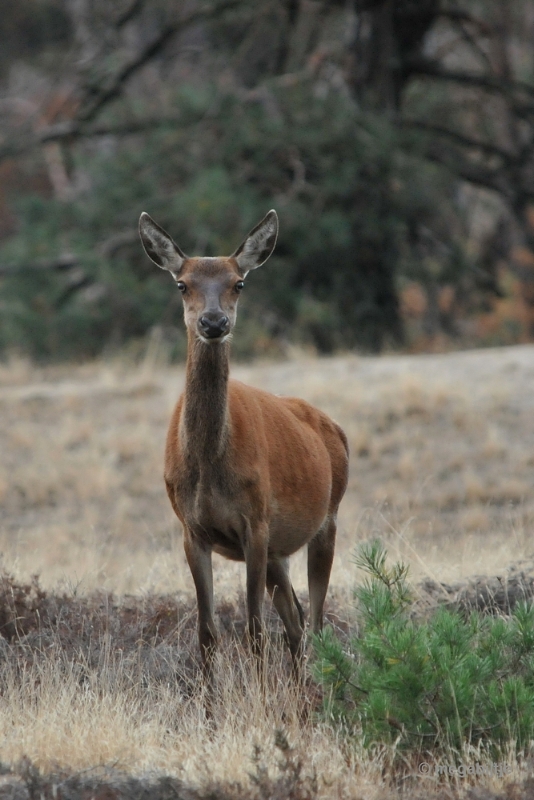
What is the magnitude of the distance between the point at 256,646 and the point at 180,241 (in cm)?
1424

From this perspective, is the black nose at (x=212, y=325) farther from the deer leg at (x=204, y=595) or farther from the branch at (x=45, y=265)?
the branch at (x=45, y=265)

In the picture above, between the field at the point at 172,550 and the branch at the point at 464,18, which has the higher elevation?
the branch at the point at 464,18

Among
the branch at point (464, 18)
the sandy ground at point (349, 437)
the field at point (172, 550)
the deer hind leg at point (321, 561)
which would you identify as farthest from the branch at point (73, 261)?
the deer hind leg at point (321, 561)

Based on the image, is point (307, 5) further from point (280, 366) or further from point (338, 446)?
point (338, 446)

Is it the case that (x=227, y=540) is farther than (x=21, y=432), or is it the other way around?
(x=21, y=432)

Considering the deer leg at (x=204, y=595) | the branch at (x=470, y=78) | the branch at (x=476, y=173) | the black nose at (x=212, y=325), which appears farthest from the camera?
the branch at (x=476, y=173)

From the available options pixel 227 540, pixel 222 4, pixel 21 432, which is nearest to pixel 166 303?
pixel 21 432

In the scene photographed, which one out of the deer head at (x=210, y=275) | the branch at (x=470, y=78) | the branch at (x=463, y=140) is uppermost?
the branch at (x=470, y=78)

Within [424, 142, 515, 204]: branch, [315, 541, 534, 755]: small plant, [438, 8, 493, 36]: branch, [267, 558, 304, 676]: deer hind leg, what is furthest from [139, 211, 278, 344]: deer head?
[424, 142, 515, 204]: branch

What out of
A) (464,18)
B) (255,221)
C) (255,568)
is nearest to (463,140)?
(464,18)

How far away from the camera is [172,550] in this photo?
10.1 metres

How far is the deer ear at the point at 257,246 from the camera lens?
7039mm

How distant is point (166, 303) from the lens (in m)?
20.4

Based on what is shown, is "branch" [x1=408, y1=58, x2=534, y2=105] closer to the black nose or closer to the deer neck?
Result: the deer neck
